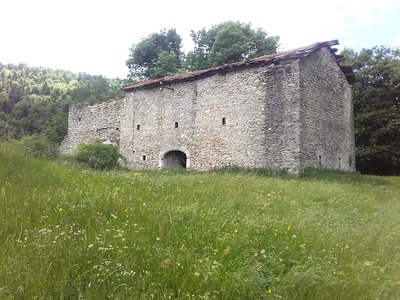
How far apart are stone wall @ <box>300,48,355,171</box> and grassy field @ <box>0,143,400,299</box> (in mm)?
10339

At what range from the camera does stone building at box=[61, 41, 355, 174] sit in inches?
621

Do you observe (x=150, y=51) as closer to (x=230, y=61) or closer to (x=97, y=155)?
(x=230, y=61)

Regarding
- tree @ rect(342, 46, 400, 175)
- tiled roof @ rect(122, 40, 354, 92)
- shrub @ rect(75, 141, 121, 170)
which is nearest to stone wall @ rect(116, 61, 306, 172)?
tiled roof @ rect(122, 40, 354, 92)

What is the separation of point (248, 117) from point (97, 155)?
774 cm

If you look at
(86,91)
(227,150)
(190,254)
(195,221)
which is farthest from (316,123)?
(86,91)

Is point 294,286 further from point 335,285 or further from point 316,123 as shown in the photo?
point 316,123

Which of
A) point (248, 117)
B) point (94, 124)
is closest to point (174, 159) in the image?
point (248, 117)

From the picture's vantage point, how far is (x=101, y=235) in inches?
143

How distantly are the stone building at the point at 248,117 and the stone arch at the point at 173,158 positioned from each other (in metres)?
0.06

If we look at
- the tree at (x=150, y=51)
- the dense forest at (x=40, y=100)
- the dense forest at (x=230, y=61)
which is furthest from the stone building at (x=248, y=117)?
the tree at (x=150, y=51)

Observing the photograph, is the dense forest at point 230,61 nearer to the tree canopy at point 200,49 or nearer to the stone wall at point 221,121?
the tree canopy at point 200,49

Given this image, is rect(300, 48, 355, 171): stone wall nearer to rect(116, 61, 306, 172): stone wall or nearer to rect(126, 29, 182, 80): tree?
rect(116, 61, 306, 172): stone wall

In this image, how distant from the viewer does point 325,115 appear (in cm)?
1747

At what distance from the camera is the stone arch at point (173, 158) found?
19.6m
